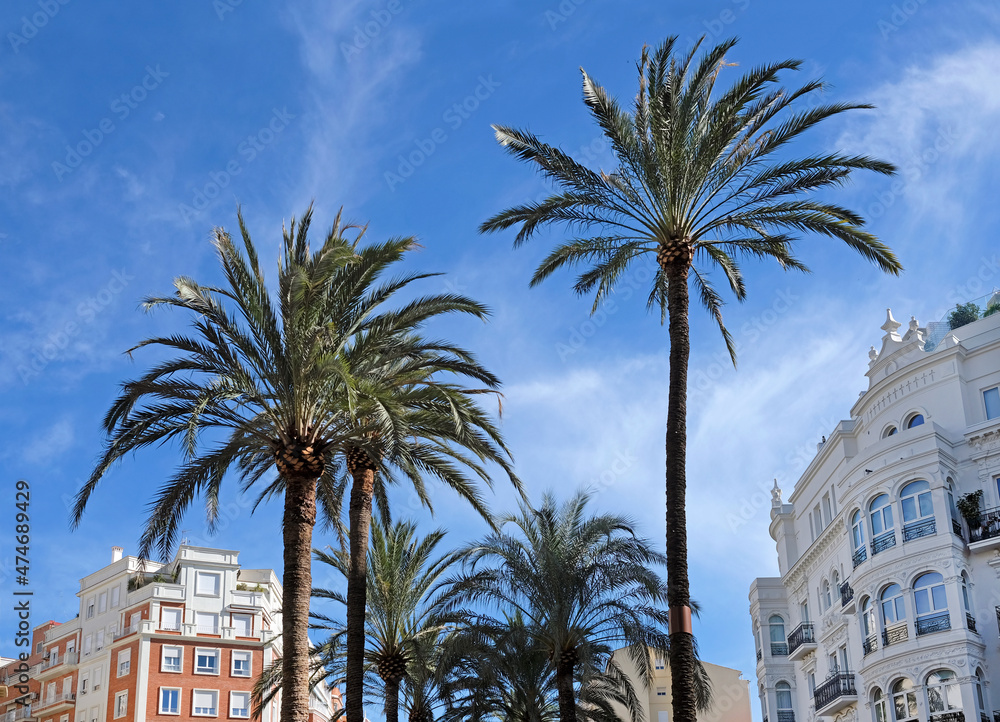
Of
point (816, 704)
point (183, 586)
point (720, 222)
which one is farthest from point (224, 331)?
point (183, 586)

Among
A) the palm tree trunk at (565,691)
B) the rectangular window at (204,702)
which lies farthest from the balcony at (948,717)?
the rectangular window at (204,702)

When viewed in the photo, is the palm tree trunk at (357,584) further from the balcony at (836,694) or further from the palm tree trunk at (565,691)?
the balcony at (836,694)

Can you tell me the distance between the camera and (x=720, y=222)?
21359 mm

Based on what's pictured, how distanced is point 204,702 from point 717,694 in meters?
33.9

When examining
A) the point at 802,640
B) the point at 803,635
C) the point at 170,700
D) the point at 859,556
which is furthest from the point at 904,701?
the point at 170,700

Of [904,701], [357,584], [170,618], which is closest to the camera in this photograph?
[357,584]

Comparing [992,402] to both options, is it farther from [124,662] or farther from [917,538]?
[124,662]

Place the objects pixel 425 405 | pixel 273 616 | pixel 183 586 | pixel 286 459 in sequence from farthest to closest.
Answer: pixel 273 616
pixel 183 586
pixel 425 405
pixel 286 459

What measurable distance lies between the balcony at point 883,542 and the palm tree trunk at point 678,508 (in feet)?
64.6

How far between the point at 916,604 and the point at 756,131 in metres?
20.6

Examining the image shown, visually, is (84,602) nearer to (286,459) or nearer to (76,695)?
(76,695)

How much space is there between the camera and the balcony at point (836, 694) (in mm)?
39719

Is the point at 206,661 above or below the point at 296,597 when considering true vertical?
above

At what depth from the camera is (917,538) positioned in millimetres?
36031
